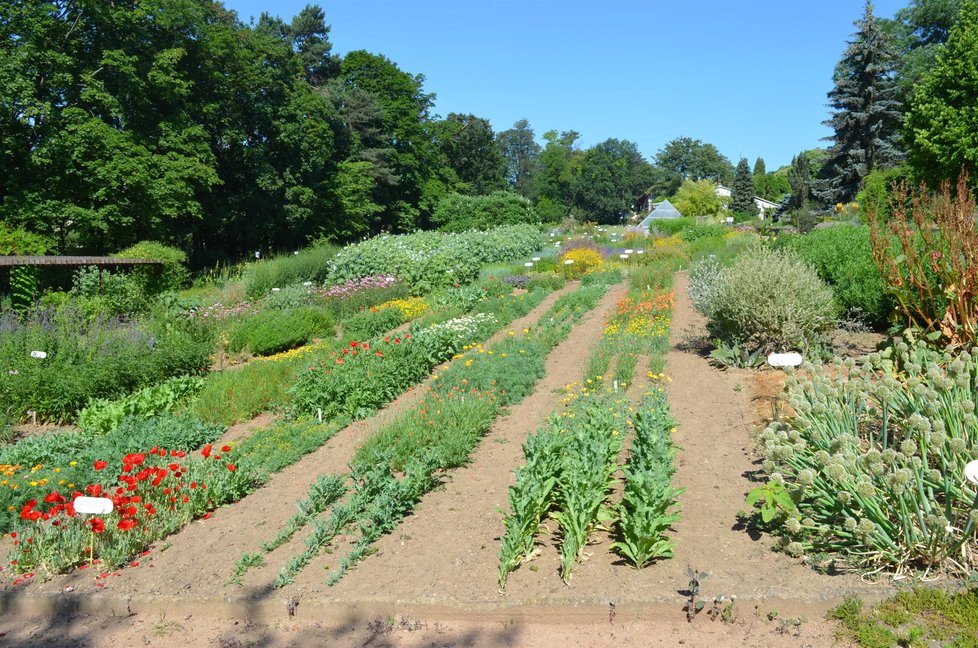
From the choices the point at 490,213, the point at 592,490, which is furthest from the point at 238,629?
the point at 490,213

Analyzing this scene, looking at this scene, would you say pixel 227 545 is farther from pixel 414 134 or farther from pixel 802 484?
pixel 414 134

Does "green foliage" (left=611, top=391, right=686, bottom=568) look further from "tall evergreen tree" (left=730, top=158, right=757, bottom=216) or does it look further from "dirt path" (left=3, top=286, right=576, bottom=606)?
"tall evergreen tree" (left=730, top=158, right=757, bottom=216)

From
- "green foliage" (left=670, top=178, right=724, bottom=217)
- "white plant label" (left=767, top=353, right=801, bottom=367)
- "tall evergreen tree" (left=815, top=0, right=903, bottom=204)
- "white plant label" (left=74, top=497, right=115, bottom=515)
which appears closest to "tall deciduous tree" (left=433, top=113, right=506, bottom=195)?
"green foliage" (left=670, top=178, right=724, bottom=217)

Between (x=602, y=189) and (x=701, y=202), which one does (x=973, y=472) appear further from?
(x=602, y=189)

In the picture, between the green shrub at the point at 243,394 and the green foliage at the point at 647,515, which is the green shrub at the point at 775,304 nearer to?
the green foliage at the point at 647,515

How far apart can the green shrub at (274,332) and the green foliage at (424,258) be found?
4518 mm

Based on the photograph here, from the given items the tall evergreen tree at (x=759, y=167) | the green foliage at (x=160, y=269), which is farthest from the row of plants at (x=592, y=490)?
the tall evergreen tree at (x=759, y=167)

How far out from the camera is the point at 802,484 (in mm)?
3715

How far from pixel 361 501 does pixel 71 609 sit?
1.79 meters

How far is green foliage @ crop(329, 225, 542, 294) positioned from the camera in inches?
665

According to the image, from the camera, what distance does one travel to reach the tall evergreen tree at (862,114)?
98.4ft

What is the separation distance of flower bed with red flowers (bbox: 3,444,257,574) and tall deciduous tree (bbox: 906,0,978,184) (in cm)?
2154

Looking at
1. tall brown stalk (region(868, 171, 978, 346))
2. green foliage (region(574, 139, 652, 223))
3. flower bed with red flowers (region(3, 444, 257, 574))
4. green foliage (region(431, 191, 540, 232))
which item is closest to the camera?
flower bed with red flowers (region(3, 444, 257, 574))

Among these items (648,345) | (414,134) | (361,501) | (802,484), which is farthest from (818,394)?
(414,134)
